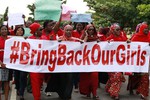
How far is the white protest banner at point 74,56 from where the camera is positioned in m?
7.39

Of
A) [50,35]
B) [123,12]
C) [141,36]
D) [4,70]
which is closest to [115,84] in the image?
[141,36]

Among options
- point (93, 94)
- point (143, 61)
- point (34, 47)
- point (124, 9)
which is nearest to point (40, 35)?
point (34, 47)

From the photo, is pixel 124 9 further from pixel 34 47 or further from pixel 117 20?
pixel 34 47

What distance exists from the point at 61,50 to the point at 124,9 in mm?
17239

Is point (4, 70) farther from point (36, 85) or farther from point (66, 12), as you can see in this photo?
point (66, 12)

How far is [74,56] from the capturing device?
7.71m

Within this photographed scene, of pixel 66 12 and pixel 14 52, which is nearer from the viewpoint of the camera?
pixel 14 52

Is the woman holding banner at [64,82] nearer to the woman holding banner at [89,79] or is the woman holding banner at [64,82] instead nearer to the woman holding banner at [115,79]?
the woman holding banner at [89,79]

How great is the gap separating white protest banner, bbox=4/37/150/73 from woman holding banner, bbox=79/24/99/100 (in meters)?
0.21

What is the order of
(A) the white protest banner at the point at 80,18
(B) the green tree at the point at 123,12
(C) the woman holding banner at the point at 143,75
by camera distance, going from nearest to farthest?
(C) the woman holding banner at the point at 143,75 < (A) the white protest banner at the point at 80,18 < (B) the green tree at the point at 123,12

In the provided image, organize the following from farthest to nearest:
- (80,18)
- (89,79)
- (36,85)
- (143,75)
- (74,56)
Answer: (80,18)
(143,75)
(89,79)
(74,56)
(36,85)

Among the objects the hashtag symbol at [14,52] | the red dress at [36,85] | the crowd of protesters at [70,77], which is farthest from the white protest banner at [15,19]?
the red dress at [36,85]

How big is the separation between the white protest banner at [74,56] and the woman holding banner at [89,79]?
0.69ft

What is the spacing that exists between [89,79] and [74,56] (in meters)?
0.69
